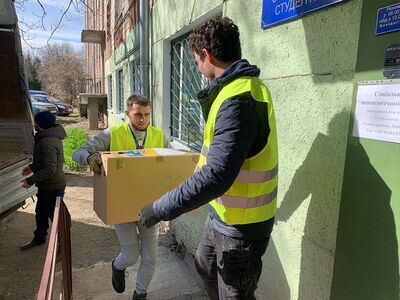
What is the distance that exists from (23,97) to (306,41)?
14.3ft

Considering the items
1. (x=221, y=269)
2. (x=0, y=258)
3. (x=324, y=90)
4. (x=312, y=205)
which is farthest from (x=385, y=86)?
(x=0, y=258)

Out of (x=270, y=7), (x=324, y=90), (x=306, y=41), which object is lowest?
(x=324, y=90)

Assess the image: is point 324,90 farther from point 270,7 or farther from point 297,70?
point 270,7

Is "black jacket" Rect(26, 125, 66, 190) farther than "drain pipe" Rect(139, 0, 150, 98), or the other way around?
"drain pipe" Rect(139, 0, 150, 98)

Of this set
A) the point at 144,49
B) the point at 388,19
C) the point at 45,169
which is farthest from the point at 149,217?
the point at 144,49

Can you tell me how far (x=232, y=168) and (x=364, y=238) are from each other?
0.70 metres

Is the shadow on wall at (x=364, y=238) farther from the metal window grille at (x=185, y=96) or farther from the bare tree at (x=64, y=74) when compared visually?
the bare tree at (x=64, y=74)

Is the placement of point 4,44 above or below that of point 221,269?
above

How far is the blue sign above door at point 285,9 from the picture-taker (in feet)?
6.04

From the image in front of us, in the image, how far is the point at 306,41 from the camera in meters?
1.95

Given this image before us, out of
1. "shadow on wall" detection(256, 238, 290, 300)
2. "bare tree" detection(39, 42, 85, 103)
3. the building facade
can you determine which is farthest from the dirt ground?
"bare tree" detection(39, 42, 85, 103)

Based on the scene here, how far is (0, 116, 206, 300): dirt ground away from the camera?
10.9 feet

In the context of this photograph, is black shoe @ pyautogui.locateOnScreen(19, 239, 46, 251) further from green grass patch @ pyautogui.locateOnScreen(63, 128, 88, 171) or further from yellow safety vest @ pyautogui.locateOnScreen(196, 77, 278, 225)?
green grass patch @ pyautogui.locateOnScreen(63, 128, 88, 171)

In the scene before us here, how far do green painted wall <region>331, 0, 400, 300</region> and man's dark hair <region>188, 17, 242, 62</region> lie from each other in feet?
1.92
